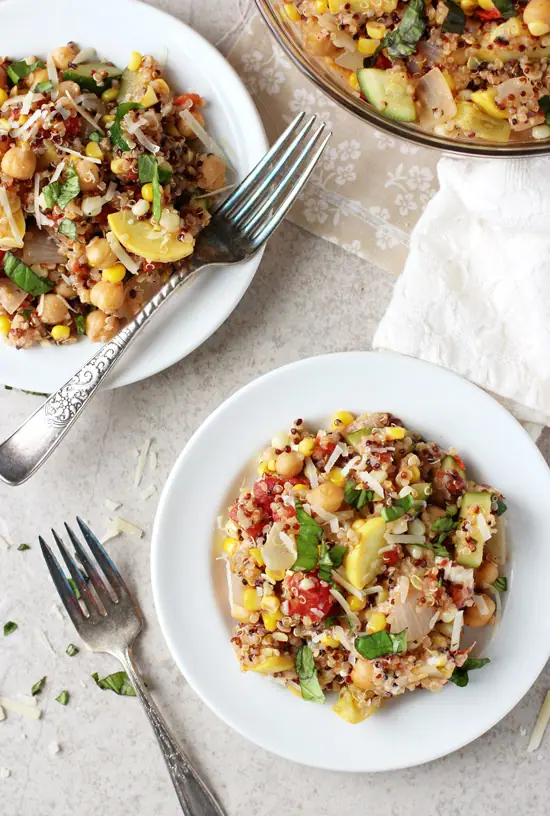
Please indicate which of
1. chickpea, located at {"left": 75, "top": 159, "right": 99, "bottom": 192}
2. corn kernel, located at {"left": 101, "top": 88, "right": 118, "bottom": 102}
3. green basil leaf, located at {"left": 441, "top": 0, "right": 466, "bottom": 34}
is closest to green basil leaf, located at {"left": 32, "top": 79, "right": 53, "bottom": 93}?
corn kernel, located at {"left": 101, "top": 88, "right": 118, "bottom": 102}

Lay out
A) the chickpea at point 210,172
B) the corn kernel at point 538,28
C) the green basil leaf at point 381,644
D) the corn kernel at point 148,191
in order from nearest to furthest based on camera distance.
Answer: the corn kernel at point 538,28 → the green basil leaf at point 381,644 → the corn kernel at point 148,191 → the chickpea at point 210,172

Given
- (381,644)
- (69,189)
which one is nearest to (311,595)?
(381,644)

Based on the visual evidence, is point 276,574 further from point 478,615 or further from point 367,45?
point 367,45

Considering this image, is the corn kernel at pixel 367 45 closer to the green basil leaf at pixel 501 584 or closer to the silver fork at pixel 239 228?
the silver fork at pixel 239 228

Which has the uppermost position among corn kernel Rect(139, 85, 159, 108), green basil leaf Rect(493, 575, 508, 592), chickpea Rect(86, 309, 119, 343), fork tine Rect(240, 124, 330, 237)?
corn kernel Rect(139, 85, 159, 108)

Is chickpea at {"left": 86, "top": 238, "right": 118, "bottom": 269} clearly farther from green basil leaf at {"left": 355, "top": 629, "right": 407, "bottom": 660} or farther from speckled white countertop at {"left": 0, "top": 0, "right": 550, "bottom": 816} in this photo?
green basil leaf at {"left": 355, "top": 629, "right": 407, "bottom": 660}

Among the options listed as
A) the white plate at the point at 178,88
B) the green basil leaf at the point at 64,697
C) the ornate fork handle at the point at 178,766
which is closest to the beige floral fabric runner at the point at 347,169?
the white plate at the point at 178,88
